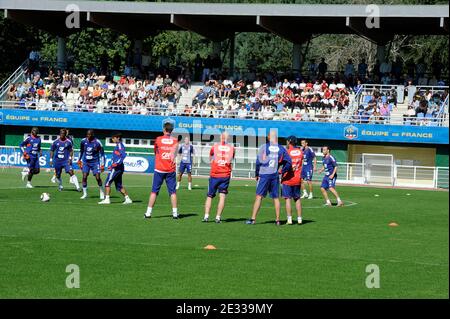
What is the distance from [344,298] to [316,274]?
1757 millimetres

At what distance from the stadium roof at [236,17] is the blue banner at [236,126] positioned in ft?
18.1

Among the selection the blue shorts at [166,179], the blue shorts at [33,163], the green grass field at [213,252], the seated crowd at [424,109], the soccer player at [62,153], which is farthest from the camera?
the seated crowd at [424,109]

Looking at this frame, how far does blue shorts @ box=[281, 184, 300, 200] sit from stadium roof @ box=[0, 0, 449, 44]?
27.2 meters

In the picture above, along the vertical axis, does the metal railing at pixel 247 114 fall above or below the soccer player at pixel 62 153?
above

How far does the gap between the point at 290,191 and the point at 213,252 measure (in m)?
5.22

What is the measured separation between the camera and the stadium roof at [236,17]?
4647 cm

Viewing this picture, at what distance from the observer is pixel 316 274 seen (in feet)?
40.7

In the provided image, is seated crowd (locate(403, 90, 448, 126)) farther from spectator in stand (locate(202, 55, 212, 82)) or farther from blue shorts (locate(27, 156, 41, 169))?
blue shorts (locate(27, 156, 41, 169))

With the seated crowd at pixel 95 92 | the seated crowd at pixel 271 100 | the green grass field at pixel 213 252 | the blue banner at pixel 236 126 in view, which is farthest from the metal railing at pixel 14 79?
the green grass field at pixel 213 252

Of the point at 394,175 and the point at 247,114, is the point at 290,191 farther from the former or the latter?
the point at 247,114

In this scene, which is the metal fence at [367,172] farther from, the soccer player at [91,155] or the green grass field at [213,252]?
the soccer player at [91,155]

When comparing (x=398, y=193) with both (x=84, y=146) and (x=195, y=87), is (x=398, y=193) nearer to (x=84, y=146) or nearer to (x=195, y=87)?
(x=84, y=146)

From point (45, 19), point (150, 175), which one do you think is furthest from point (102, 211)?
point (45, 19)

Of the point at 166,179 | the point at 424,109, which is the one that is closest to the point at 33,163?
the point at 166,179
